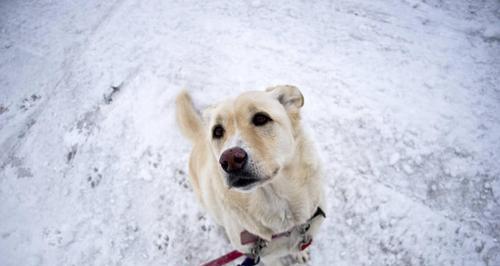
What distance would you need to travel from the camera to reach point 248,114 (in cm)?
219

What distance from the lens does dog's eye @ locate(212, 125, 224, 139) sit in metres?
2.28

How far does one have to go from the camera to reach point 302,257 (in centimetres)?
319

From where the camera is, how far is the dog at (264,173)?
1990mm

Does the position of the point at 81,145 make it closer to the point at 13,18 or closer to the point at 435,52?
the point at 13,18

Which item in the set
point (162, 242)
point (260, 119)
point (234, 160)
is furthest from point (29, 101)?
point (234, 160)

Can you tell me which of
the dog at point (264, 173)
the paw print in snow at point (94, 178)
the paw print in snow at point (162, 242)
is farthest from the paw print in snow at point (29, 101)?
the dog at point (264, 173)

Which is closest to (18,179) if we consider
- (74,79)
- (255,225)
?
(74,79)

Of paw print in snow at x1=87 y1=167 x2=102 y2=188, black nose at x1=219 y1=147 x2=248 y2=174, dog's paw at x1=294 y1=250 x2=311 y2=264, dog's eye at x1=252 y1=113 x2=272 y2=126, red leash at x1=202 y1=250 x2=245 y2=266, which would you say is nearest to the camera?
black nose at x1=219 y1=147 x2=248 y2=174

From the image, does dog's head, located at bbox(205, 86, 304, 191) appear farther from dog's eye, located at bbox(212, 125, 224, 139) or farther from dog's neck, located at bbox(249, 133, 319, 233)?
dog's neck, located at bbox(249, 133, 319, 233)

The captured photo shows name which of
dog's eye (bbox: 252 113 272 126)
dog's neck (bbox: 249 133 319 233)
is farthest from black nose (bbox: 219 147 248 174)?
dog's neck (bbox: 249 133 319 233)

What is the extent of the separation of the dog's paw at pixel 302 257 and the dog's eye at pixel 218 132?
1668mm

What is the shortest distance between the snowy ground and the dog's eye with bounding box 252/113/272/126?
1706 millimetres

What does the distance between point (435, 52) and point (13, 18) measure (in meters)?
8.58

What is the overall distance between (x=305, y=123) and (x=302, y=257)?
1.62m
